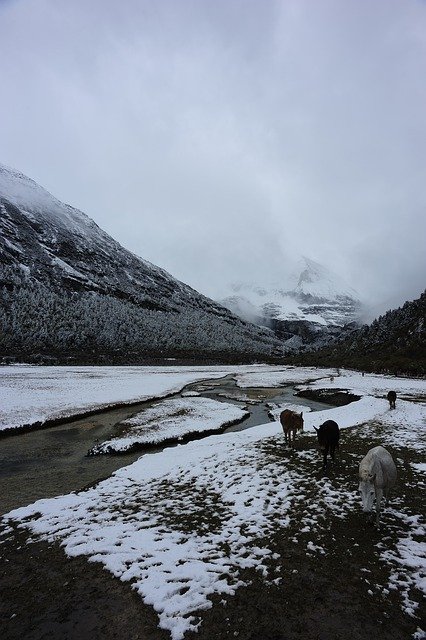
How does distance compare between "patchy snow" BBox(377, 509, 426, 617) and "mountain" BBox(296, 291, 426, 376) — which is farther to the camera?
"mountain" BBox(296, 291, 426, 376)

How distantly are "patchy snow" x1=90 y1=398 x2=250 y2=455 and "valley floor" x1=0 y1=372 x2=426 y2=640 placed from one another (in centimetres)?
722

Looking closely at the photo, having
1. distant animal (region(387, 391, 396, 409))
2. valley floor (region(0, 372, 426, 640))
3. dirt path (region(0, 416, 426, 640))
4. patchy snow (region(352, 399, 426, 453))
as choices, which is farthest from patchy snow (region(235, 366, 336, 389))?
dirt path (region(0, 416, 426, 640))

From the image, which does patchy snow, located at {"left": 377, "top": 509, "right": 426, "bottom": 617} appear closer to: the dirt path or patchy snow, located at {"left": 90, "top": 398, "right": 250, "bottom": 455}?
the dirt path

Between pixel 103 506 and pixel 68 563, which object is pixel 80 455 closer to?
pixel 103 506

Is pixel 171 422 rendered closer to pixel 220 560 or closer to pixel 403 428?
pixel 403 428

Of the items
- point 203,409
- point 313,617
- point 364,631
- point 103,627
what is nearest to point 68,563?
point 103,627

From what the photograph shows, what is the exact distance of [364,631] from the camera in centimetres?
593

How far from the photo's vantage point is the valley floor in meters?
6.33

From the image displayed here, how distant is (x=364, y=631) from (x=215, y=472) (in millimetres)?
9043

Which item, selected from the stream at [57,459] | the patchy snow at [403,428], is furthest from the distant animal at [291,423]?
the stream at [57,459]

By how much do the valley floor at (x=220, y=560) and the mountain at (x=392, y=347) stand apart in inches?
2849

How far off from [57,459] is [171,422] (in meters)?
10.2

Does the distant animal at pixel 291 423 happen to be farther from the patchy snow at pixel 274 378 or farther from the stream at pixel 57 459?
the patchy snow at pixel 274 378

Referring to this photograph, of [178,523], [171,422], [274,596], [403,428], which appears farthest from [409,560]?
[171,422]
